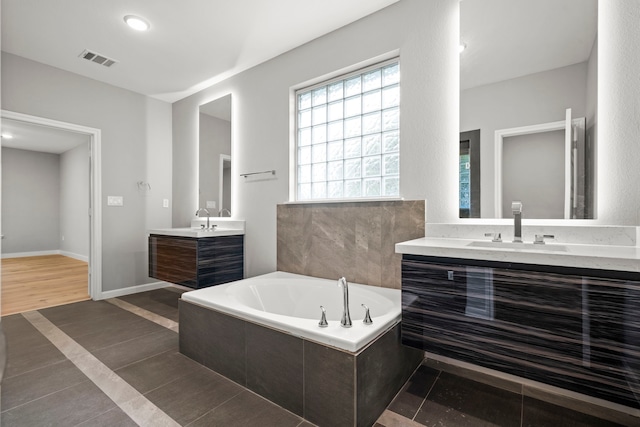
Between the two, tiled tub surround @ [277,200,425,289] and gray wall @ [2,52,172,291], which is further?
gray wall @ [2,52,172,291]

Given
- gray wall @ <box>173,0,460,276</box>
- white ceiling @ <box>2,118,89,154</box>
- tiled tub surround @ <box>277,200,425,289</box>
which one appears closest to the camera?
gray wall @ <box>173,0,460,276</box>

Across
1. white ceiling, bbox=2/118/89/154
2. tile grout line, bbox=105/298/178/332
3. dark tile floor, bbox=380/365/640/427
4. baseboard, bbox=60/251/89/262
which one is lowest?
dark tile floor, bbox=380/365/640/427

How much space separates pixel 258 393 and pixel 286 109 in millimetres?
2341

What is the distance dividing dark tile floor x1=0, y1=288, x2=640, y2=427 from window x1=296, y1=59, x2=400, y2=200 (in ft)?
4.43

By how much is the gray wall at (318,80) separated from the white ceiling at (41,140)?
303cm

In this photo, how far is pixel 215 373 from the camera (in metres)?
2.00

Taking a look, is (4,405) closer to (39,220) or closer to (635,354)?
(635,354)

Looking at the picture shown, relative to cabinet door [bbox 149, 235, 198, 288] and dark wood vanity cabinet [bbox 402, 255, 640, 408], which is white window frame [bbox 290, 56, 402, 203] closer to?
dark wood vanity cabinet [bbox 402, 255, 640, 408]

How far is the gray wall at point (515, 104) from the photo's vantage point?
1820mm

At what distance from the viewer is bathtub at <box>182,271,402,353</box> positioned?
1.54m

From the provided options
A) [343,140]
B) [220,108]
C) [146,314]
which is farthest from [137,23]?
[146,314]

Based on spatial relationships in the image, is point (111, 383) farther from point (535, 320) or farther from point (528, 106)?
point (528, 106)

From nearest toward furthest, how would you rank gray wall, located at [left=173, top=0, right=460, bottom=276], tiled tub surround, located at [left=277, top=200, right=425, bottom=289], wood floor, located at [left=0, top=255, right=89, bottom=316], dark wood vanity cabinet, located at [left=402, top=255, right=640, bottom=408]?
1. dark wood vanity cabinet, located at [left=402, top=255, right=640, bottom=408]
2. gray wall, located at [left=173, top=0, right=460, bottom=276]
3. tiled tub surround, located at [left=277, top=200, right=425, bottom=289]
4. wood floor, located at [left=0, top=255, right=89, bottom=316]

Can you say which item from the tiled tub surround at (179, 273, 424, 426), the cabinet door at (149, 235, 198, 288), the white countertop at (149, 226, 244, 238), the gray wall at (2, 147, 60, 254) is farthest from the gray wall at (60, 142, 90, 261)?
the tiled tub surround at (179, 273, 424, 426)
